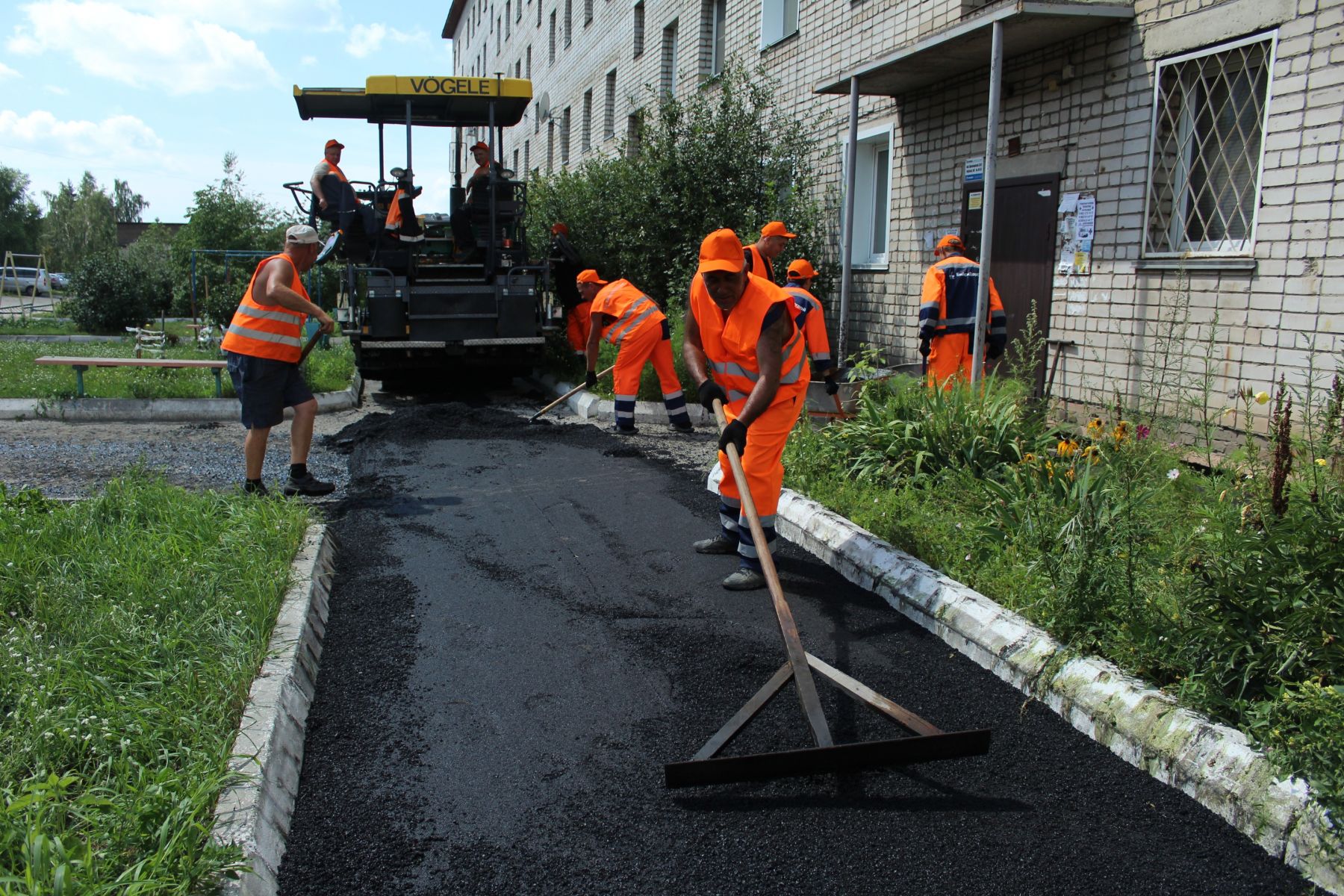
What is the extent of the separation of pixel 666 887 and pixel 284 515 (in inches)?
133

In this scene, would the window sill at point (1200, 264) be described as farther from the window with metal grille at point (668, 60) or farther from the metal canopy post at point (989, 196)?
the window with metal grille at point (668, 60)

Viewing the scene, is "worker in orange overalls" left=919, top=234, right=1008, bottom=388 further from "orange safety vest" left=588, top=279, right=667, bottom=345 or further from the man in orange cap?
"orange safety vest" left=588, top=279, right=667, bottom=345

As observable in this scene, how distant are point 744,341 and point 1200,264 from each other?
4.31 meters

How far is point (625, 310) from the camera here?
30.8ft

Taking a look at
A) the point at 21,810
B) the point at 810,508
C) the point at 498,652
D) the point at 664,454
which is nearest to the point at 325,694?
the point at 498,652

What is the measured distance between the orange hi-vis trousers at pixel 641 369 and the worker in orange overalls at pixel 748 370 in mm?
4127

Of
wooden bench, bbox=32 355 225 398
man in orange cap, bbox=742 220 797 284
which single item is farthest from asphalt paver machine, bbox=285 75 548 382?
man in orange cap, bbox=742 220 797 284

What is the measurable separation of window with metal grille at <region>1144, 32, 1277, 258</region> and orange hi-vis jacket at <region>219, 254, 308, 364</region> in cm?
631

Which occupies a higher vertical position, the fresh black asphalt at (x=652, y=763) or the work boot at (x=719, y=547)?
the work boot at (x=719, y=547)

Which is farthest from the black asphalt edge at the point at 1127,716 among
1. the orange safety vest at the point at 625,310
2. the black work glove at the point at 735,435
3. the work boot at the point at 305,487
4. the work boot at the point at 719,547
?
the orange safety vest at the point at 625,310

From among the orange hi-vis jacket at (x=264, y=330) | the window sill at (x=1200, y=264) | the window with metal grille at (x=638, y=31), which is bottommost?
the orange hi-vis jacket at (x=264, y=330)

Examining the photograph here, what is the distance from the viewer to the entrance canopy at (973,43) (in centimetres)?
758

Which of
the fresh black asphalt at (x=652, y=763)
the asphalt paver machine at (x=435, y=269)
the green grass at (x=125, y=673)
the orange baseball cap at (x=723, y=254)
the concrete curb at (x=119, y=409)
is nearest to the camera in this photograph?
the green grass at (x=125, y=673)

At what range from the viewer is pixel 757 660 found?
12.6 feet
